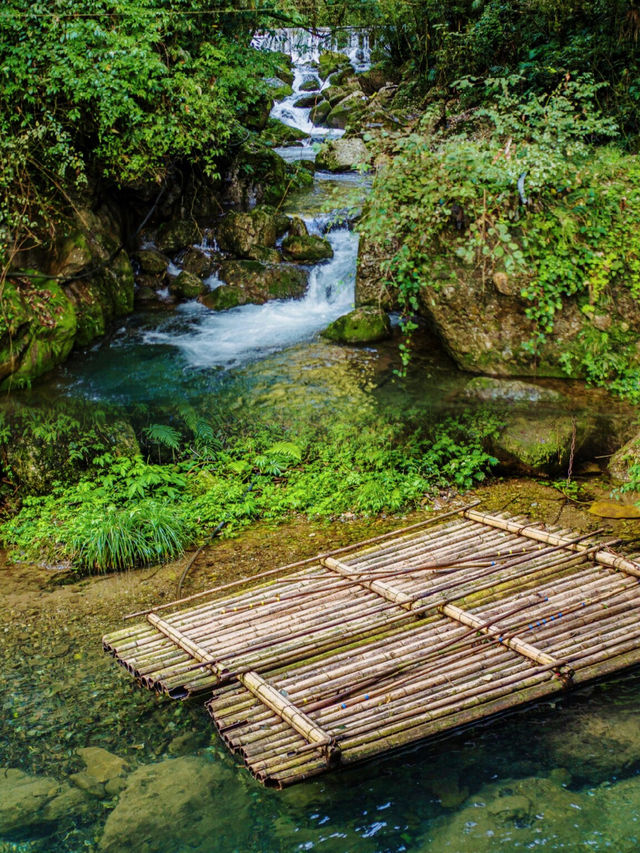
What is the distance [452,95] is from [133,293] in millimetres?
6785

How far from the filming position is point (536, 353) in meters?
7.95

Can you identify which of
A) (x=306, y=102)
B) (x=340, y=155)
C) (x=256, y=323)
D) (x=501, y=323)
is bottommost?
(x=256, y=323)

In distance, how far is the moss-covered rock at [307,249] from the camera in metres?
12.0

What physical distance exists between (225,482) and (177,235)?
624 cm

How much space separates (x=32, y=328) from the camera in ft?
28.9

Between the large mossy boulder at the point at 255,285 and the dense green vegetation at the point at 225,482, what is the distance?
3637mm

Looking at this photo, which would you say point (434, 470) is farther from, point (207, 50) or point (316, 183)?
point (316, 183)

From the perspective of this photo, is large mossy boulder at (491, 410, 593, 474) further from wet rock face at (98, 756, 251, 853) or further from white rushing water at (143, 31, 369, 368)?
wet rock face at (98, 756, 251, 853)

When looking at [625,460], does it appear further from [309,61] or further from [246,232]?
[309,61]

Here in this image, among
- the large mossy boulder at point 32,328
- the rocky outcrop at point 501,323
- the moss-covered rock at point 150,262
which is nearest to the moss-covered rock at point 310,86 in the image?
the moss-covered rock at point 150,262

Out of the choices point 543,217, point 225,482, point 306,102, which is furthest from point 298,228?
point 306,102

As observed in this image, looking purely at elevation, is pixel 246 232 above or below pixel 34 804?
above

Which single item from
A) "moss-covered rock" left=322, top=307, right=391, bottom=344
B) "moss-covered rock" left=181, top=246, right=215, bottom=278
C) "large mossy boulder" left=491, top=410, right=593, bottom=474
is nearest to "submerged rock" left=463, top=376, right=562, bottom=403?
"large mossy boulder" left=491, top=410, right=593, bottom=474

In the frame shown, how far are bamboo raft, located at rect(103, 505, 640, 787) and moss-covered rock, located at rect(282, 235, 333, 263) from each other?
7.38 m
